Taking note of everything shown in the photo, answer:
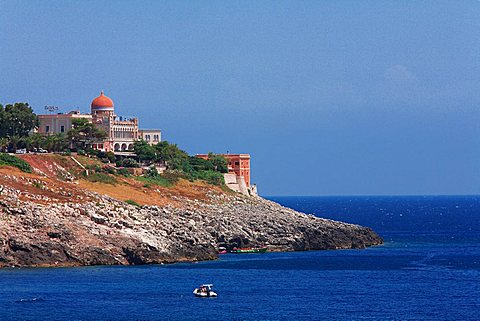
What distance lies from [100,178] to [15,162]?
1089cm

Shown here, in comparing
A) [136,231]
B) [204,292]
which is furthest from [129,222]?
[204,292]

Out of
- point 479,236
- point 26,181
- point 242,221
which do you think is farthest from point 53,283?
point 479,236

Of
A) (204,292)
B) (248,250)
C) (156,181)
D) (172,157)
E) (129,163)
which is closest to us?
(204,292)

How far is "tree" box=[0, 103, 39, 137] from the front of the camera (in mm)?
153250

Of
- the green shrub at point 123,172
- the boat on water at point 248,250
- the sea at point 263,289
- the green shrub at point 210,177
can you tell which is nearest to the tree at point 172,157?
the green shrub at point 210,177

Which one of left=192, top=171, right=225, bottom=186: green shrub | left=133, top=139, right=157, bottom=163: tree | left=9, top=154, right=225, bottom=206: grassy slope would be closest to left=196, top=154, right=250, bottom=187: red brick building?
left=192, top=171, right=225, bottom=186: green shrub

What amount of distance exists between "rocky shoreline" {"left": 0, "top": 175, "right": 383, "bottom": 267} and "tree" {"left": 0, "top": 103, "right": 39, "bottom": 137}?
29401mm

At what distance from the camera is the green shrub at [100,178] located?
450 ft

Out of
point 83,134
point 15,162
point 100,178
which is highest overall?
point 83,134

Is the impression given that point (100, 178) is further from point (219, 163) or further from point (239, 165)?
point (239, 165)

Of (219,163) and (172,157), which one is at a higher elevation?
(172,157)

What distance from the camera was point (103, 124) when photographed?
163 m

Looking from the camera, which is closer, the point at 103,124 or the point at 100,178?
the point at 100,178

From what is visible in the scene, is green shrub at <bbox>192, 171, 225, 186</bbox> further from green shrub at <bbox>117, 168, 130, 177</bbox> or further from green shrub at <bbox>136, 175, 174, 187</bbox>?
green shrub at <bbox>117, 168, 130, 177</bbox>
